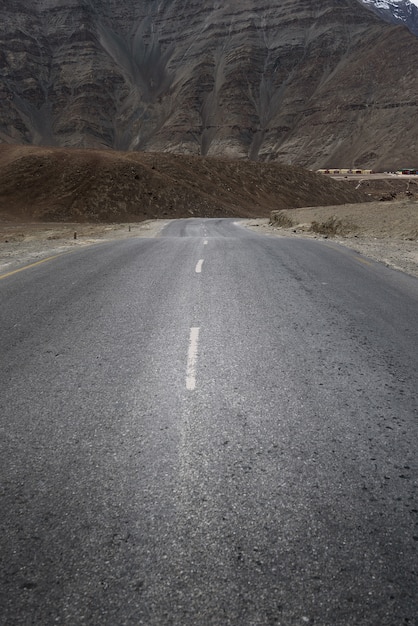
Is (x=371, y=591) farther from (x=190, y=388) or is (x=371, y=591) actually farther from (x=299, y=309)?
(x=299, y=309)

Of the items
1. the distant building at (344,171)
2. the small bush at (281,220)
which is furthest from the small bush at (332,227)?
the distant building at (344,171)

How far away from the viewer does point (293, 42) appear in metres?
130

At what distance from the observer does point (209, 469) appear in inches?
124

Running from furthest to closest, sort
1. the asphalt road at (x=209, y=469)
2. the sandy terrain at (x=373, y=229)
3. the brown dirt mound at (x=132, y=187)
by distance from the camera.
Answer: the brown dirt mound at (x=132, y=187) → the sandy terrain at (x=373, y=229) → the asphalt road at (x=209, y=469)

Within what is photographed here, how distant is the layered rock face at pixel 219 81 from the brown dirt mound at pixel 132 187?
4600 cm

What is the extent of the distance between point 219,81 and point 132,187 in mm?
92536

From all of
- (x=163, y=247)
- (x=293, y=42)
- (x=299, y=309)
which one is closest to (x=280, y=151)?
(x=293, y=42)

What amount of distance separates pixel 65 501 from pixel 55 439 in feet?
2.51

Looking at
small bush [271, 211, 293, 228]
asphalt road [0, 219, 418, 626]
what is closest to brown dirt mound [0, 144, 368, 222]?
small bush [271, 211, 293, 228]

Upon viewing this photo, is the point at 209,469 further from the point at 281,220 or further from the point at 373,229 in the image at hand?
the point at 281,220

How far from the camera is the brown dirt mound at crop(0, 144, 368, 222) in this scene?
151 ft

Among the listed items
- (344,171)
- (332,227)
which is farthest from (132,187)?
(344,171)

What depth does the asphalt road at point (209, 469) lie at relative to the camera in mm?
2213

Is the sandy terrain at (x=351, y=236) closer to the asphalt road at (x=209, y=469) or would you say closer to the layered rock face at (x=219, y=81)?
the asphalt road at (x=209, y=469)
